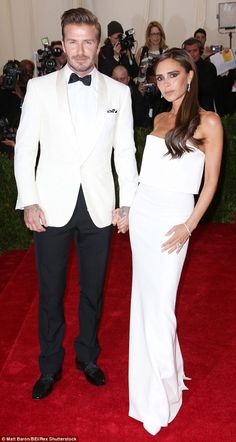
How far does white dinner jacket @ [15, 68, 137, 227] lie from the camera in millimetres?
2666

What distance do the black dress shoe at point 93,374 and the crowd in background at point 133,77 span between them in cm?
320

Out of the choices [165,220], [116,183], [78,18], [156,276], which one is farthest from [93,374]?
[116,183]

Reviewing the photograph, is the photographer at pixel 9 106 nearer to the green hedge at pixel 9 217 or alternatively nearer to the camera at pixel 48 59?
the camera at pixel 48 59

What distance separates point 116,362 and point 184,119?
4.90ft

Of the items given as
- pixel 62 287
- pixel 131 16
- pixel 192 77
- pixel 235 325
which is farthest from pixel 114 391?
pixel 131 16

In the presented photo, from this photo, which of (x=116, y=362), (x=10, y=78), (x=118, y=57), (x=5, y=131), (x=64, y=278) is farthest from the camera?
(x=118, y=57)

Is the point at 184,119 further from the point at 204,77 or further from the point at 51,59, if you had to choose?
the point at 51,59

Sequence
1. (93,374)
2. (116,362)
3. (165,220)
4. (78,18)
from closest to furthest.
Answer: (78,18), (165,220), (93,374), (116,362)

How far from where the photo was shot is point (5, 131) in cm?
630

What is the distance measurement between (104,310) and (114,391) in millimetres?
1064

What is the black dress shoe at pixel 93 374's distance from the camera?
306 centimetres

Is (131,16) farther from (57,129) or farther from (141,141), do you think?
(57,129)

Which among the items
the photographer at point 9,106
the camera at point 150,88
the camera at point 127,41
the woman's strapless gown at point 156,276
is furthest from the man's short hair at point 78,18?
the camera at point 127,41

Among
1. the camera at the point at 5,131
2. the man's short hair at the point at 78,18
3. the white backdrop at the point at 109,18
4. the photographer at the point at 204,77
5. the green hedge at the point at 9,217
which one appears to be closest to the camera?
the man's short hair at the point at 78,18
